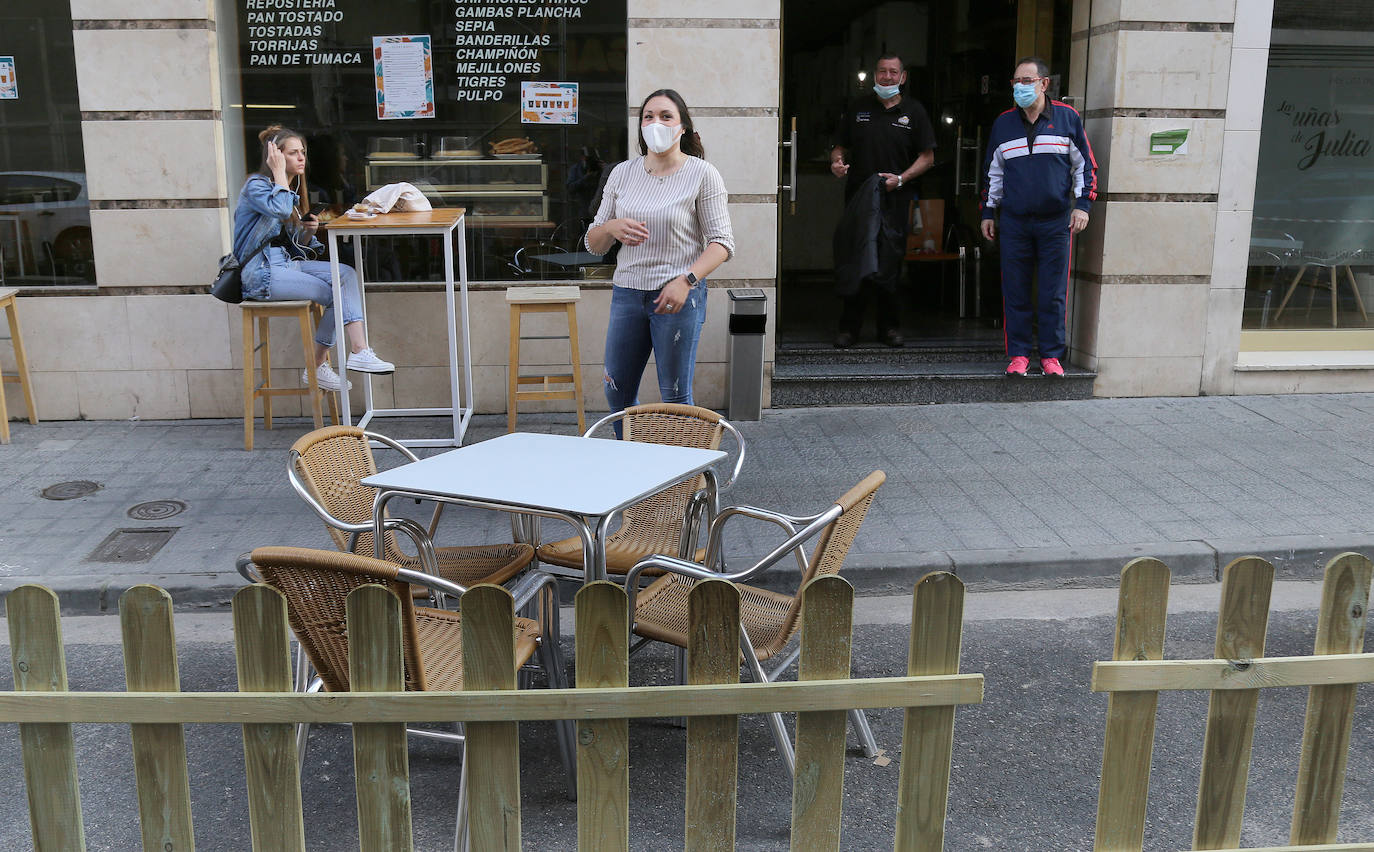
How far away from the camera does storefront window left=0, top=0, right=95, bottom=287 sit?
8.10 metres

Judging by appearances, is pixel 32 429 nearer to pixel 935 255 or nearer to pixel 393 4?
pixel 393 4

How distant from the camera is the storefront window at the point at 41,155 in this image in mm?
8102

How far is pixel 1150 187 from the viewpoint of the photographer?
880 cm

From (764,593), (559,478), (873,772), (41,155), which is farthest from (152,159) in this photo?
(873,772)

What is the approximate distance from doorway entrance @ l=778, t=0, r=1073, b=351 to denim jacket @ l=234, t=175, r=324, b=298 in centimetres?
357

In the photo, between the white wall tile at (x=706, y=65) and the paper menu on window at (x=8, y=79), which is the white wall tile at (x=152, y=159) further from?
the white wall tile at (x=706, y=65)

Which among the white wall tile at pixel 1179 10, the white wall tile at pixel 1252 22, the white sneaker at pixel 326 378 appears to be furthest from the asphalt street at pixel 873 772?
the white wall tile at pixel 1252 22

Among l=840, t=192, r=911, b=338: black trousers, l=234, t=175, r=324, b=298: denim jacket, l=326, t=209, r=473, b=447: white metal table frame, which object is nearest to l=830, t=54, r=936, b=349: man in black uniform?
l=840, t=192, r=911, b=338: black trousers

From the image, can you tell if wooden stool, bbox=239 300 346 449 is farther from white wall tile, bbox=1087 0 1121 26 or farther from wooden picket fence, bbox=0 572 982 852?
white wall tile, bbox=1087 0 1121 26

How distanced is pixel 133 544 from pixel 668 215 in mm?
3003

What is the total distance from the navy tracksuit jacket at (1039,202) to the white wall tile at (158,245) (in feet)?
17.9

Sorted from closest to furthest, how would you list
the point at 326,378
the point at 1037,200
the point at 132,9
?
the point at 326,378, the point at 132,9, the point at 1037,200

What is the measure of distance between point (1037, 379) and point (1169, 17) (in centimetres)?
267

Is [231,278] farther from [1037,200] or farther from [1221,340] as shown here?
[1221,340]
